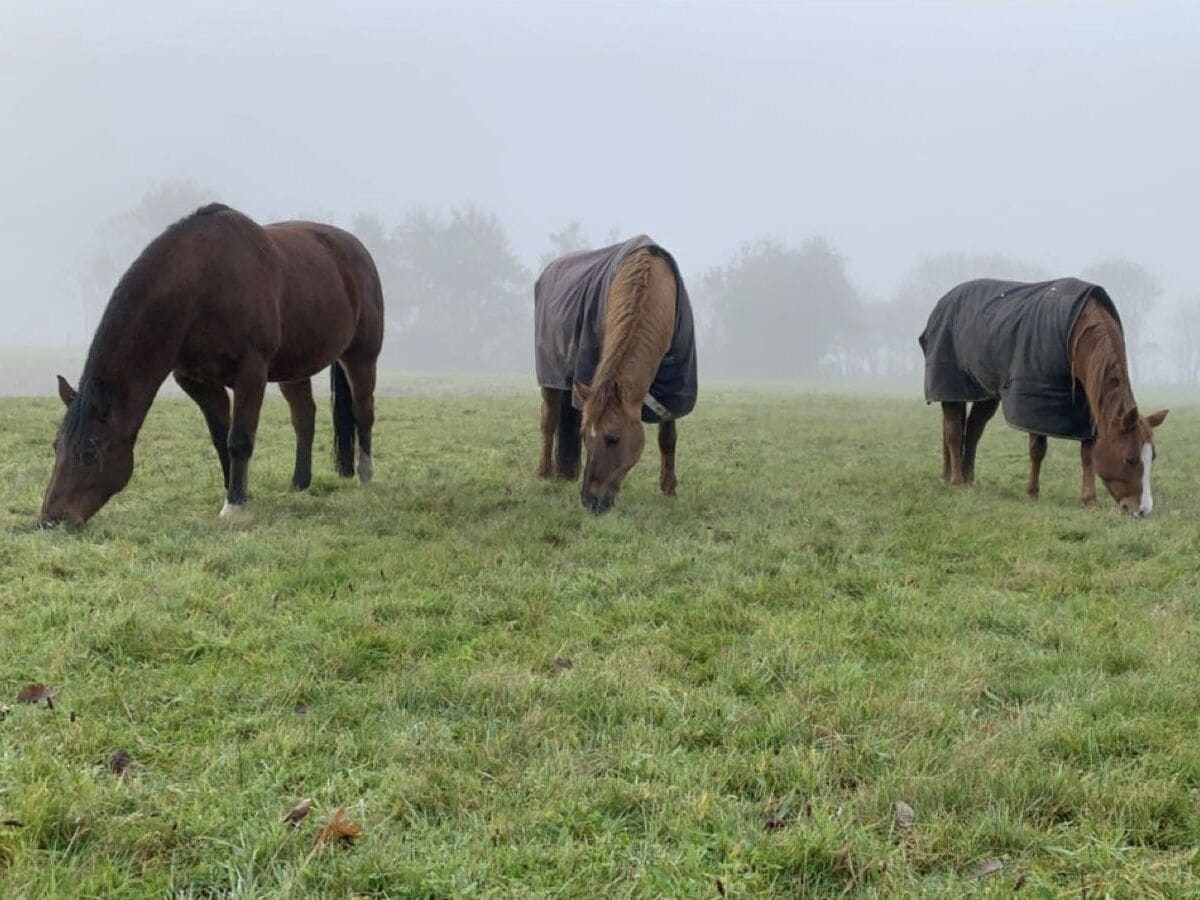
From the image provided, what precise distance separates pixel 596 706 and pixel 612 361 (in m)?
4.00

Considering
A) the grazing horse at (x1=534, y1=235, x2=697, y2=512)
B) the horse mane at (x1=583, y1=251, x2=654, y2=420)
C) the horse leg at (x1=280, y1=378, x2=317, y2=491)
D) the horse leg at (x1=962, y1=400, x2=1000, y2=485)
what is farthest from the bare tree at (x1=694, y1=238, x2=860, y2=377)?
the horse leg at (x1=280, y1=378, x2=317, y2=491)

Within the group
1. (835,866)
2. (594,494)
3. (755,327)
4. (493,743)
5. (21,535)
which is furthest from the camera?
(755,327)

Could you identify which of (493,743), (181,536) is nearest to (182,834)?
(493,743)

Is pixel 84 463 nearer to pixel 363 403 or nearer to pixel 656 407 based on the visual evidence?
pixel 363 403

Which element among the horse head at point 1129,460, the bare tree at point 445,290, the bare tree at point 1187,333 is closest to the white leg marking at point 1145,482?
the horse head at point 1129,460

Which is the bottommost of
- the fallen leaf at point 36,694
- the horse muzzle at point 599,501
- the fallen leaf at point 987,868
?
the fallen leaf at point 987,868

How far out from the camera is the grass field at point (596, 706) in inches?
86.3

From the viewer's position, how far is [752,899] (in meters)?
2.07

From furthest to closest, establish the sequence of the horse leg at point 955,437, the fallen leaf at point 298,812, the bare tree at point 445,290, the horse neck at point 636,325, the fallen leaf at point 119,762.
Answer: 1. the bare tree at point 445,290
2. the horse leg at point 955,437
3. the horse neck at point 636,325
4. the fallen leaf at point 119,762
5. the fallen leaf at point 298,812

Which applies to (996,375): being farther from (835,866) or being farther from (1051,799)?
(835,866)

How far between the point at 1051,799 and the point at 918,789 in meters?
0.41

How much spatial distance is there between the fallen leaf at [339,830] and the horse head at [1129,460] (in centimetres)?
727

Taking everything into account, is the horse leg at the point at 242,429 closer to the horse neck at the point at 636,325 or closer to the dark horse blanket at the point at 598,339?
the dark horse blanket at the point at 598,339

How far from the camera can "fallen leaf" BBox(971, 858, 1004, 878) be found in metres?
2.18
